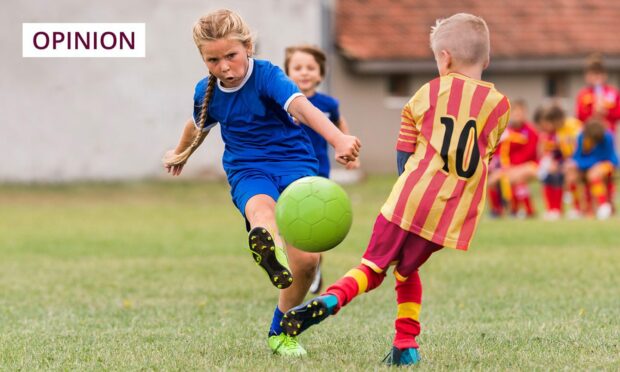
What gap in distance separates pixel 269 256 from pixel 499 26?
27.6 metres

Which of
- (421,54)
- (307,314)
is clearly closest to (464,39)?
(307,314)

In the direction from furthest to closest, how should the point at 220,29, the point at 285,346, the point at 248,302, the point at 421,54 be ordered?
the point at 421,54 < the point at 248,302 < the point at 285,346 < the point at 220,29

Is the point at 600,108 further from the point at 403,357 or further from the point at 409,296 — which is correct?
the point at 403,357

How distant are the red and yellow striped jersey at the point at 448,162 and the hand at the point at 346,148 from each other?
0.90 feet

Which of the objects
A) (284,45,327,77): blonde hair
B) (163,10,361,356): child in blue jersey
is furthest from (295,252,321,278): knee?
(284,45,327,77): blonde hair

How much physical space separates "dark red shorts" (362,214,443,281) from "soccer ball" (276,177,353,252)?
300mm

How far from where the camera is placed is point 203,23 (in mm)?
6004

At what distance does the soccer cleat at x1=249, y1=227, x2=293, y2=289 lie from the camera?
5652 mm

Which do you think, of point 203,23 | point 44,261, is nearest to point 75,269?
point 44,261

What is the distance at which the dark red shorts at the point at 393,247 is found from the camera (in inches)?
218

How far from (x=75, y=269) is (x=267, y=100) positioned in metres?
6.19

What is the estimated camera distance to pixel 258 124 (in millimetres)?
6281

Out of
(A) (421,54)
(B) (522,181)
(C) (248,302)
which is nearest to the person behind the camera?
Result: (C) (248,302)

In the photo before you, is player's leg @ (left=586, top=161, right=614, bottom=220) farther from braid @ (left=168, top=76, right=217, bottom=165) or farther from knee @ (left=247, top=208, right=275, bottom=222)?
knee @ (left=247, top=208, right=275, bottom=222)
